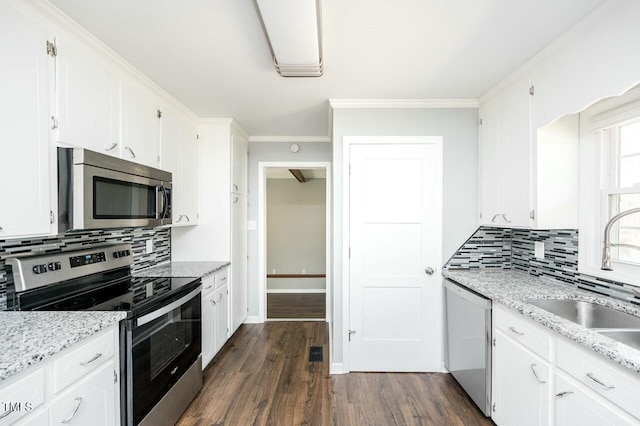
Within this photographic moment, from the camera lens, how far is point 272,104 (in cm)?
273

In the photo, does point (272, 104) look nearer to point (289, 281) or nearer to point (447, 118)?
point (447, 118)

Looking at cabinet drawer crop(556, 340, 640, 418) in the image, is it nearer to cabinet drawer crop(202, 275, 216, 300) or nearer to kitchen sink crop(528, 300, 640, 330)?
kitchen sink crop(528, 300, 640, 330)

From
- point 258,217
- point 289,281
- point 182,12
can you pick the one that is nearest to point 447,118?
point 182,12

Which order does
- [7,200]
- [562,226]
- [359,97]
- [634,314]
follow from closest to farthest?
[7,200] → [634,314] → [562,226] → [359,97]

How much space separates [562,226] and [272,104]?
2.43 m

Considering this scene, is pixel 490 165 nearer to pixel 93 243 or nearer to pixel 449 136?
pixel 449 136

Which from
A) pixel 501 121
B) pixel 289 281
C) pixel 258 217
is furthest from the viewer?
pixel 289 281

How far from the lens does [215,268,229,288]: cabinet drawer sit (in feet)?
9.41

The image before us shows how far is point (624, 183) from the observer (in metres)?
1.75

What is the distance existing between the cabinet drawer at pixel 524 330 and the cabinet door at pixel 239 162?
2644 mm

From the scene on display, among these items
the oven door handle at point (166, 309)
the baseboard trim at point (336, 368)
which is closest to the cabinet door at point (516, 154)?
the baseboard trim at point (336, 368)

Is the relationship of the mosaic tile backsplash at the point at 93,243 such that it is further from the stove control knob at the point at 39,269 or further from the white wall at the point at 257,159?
the white wall at the point at 257,159

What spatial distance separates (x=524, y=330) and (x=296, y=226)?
5119 mm

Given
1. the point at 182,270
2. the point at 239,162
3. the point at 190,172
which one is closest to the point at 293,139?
the point at 239,162
